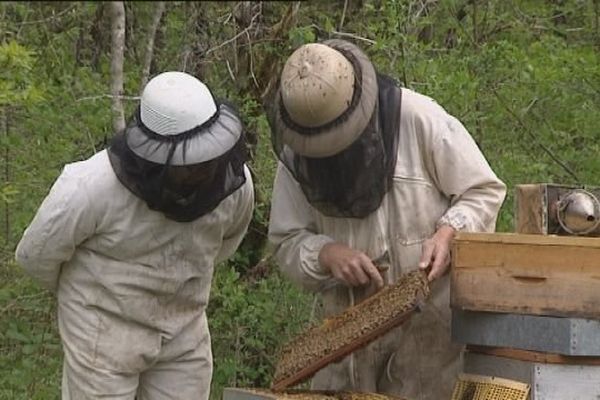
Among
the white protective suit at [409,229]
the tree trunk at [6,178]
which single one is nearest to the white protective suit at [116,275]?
the white protective suit at [409,229]

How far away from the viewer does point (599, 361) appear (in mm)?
3555

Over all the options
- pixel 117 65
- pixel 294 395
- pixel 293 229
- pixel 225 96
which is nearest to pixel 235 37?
pixel 225 96

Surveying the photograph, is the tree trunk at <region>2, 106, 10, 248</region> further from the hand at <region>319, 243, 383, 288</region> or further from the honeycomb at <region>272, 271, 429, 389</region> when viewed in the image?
the honeycomb at <region>272, 271, 429, 389</region>

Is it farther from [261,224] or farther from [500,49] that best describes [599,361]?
[500,49]

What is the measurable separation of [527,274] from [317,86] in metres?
0.85

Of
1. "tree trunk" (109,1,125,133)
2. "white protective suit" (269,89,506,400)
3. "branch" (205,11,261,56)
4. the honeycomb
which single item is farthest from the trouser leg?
"branch" (205,11,261,56)

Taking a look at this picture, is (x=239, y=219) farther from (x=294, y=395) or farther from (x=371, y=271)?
(x=294, y=395)

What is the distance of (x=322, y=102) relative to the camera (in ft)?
11.7

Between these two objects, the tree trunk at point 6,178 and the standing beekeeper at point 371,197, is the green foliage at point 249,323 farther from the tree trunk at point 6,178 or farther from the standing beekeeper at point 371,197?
the standing beekeeper at point 371,197

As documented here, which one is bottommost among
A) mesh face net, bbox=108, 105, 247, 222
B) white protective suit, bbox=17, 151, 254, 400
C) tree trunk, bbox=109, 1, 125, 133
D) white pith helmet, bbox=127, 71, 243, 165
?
white protective suit, bbox=17, 151, 254, 400

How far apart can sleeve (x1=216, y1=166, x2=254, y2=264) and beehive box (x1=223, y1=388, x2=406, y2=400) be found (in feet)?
1.86

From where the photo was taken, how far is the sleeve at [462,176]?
3926 mm

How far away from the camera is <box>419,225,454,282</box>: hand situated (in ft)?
12.3

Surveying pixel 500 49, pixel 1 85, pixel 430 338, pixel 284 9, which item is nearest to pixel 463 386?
pixel 430 338
